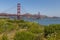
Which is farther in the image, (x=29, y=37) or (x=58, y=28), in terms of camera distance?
(x=58, y=28)

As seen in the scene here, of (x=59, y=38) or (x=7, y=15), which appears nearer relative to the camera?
(x=59, y=38)

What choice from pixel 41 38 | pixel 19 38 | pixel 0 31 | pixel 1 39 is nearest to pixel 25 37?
pixel 19 38

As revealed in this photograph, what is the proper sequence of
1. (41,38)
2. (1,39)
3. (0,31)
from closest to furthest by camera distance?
(1,39) → (41,38) → (0,31)

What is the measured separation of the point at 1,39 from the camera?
8.39 m

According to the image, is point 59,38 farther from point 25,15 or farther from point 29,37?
point 25,15

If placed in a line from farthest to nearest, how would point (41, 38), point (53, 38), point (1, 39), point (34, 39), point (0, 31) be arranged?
point (0, 31) → point (41, 38) → point (34, 39) → point (1, 39) → point (53, 38)

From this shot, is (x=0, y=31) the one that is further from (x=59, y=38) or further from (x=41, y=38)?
(x=59, y=38)

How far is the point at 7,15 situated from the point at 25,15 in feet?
11.7

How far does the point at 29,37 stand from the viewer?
340 inches

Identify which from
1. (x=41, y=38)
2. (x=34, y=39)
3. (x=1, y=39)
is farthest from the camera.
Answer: (x=41, y=38)

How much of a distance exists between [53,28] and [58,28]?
386 mm

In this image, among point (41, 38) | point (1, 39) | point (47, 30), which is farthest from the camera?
point (47, 30)

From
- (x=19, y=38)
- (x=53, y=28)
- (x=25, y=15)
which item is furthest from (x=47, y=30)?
(x=25, y=15)

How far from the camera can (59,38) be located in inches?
347
